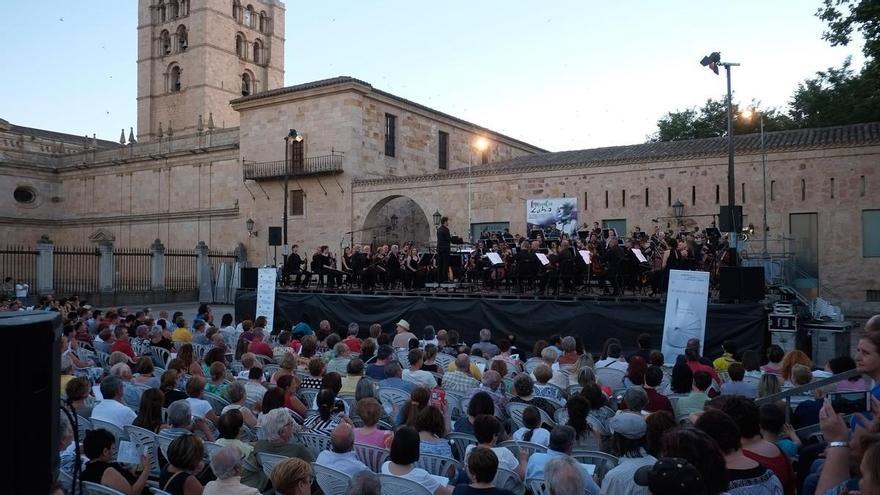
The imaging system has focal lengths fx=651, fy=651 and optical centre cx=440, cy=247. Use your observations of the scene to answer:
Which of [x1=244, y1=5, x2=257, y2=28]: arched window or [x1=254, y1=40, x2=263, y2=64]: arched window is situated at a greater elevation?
[x1=244, y1=5, x2=257, y2=28]: arched window

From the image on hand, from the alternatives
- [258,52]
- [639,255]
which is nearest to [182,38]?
[258,52]

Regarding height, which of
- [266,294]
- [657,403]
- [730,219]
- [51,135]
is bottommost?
[657,403]

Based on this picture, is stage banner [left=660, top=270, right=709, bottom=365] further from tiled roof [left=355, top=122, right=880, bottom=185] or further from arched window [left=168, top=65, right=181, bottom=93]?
arched window [left=168, top=65, right=181, bottom=93]

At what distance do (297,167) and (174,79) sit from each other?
→ 27153 millimetres

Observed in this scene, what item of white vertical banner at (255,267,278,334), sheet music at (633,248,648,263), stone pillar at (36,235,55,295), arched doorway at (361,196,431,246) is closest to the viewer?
sheet music at (633,248,648,263)

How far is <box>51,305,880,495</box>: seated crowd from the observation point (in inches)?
139

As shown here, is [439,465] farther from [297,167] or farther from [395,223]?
[297,167]

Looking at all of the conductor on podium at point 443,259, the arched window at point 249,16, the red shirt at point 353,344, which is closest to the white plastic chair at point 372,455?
the red shirt at point 353,344

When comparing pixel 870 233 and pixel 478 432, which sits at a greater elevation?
pixel 870 233

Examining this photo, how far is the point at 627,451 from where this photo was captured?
4.29 meters

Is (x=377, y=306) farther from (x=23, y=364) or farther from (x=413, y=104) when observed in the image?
(x=413, y=104)

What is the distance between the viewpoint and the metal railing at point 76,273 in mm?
27773

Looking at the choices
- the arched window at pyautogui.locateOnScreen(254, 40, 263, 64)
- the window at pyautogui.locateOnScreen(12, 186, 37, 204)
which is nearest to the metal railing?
the window at pyautogui.locateOnScreen(12, 186, 37, 204)

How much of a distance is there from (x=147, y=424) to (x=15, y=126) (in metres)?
58.1
